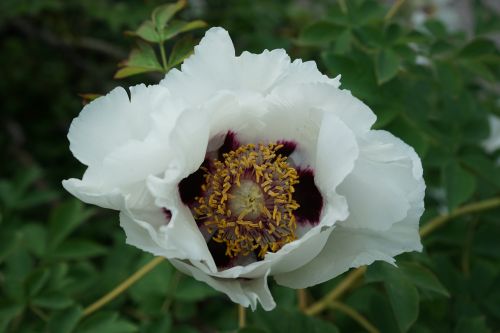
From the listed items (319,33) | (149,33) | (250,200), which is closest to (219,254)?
(250,200)

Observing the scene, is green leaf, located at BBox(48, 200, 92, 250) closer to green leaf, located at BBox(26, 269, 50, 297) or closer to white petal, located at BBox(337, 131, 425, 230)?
green leaf, located at BBox(26, 269, 50, 297)

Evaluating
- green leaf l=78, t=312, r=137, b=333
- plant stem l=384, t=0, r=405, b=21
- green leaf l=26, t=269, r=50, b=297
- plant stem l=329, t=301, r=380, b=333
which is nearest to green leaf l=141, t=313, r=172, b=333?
green leaf l=78, t=312, r=137, b=333

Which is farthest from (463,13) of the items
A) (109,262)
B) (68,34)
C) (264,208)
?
(264,208)

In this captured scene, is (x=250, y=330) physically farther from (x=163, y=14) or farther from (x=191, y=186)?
(x=163, y=14)

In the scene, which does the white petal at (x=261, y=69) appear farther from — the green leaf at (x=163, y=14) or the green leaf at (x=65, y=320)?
the green leaf at (x=65, y=320)

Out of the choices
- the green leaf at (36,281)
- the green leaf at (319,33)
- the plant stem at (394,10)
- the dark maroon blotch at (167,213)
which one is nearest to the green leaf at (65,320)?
the green leaf at (36,281)

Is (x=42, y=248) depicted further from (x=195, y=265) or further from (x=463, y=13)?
(x=463, y=13)
